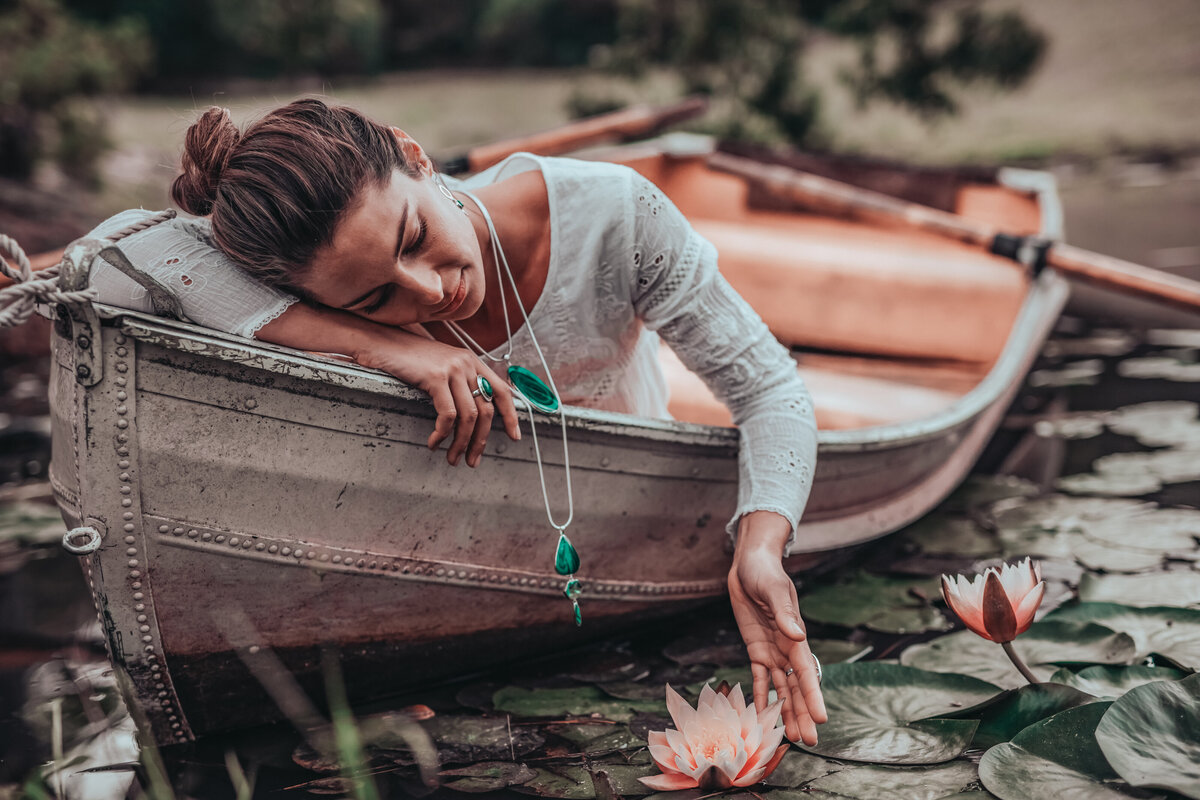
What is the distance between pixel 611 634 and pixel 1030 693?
67 cm

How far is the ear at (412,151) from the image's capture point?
3.70 feet

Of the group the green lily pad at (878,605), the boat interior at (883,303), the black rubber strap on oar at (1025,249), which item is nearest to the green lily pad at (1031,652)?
the green lily pad at (878,605)

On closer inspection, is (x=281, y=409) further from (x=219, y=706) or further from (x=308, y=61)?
(x=308, y=61)

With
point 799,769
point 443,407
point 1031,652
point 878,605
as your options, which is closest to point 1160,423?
point 878,605

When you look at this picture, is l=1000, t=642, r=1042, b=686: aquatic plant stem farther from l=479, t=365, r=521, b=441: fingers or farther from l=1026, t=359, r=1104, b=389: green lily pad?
l=1026, t=359, r=1104, b=389: green lily pad

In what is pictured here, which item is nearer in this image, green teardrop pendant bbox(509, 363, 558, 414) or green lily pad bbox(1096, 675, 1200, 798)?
green lily pad bbox(1096, 675, 1200, 798)

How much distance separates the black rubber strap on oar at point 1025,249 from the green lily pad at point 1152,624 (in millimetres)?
1483

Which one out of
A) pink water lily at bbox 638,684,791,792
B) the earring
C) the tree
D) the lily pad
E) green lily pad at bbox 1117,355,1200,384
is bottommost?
green lily pad at bbox 1117,355,1200,384

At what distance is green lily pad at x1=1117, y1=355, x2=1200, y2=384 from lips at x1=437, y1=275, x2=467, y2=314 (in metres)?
2.81

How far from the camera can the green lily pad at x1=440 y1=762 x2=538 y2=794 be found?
1.17 metres

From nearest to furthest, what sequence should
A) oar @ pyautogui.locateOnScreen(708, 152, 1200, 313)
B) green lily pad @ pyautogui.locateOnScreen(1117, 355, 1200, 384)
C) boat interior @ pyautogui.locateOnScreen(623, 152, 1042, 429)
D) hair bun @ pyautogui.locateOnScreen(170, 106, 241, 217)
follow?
hair bun @ pyautogui.locateOnScreen(170, 106, 241, 217) < oar @ pyautogui.locateOnScreen(708, 152, 1200, 313) < boat interior @ pyautogui.locateOnScreen(623, 152, 1042, 429) < green lily pad @ pyautogui.locateOnScreen(1117, 355, 1200, 384)

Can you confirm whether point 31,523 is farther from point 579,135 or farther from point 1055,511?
point 1055,511

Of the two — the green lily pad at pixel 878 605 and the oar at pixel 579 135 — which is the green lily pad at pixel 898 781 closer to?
the green lily pad at pixel 878 605

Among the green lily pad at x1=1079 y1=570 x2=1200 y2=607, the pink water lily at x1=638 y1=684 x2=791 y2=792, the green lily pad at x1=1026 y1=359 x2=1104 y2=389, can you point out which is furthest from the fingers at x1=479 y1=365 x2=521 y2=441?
the green lily pad at x1=1026 y1=359 x2=1104 y2=389
